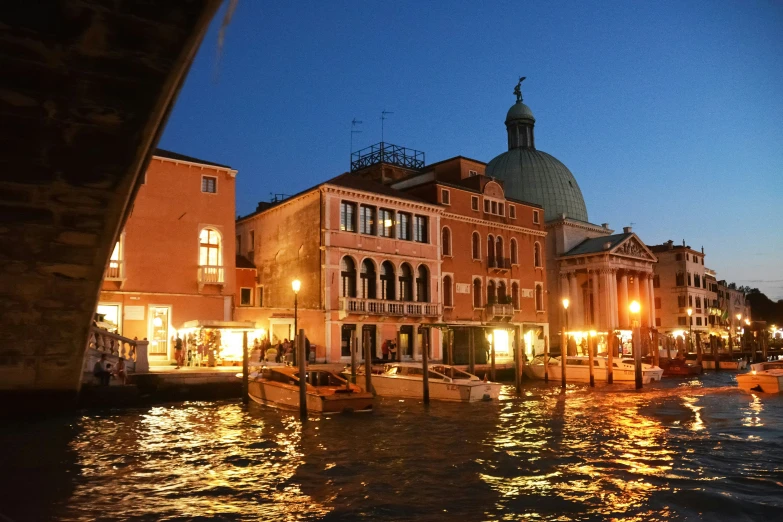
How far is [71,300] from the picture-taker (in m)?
10.7

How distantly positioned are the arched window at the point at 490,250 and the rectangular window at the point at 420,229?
16.4 feet

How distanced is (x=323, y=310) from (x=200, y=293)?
5787 mm

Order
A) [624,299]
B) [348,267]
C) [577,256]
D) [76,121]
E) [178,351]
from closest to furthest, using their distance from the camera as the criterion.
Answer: [76,121]
[178,351]
[348,267]
[577,256]
[624,299]

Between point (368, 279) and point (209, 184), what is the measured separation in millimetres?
8853

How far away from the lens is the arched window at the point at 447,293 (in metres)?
35.4

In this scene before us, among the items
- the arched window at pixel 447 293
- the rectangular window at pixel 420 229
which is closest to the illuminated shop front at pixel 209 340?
the rectangular window at pixel 420 229

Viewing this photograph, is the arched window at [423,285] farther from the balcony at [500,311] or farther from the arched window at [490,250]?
the arched window at [490,250]

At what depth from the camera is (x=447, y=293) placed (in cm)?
3553

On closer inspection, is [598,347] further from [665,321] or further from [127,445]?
[127,445]

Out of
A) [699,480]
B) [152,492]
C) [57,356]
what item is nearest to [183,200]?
[57,356]

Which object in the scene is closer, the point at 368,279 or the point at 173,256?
the point at 173,256

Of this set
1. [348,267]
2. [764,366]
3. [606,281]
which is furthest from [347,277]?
[606,281]

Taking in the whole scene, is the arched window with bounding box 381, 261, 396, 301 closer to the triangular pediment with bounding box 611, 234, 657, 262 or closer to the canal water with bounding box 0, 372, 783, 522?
the canal water with bounding box 0, 372, 783, 522

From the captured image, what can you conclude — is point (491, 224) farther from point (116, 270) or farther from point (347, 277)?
Answer: point (116, 270)
